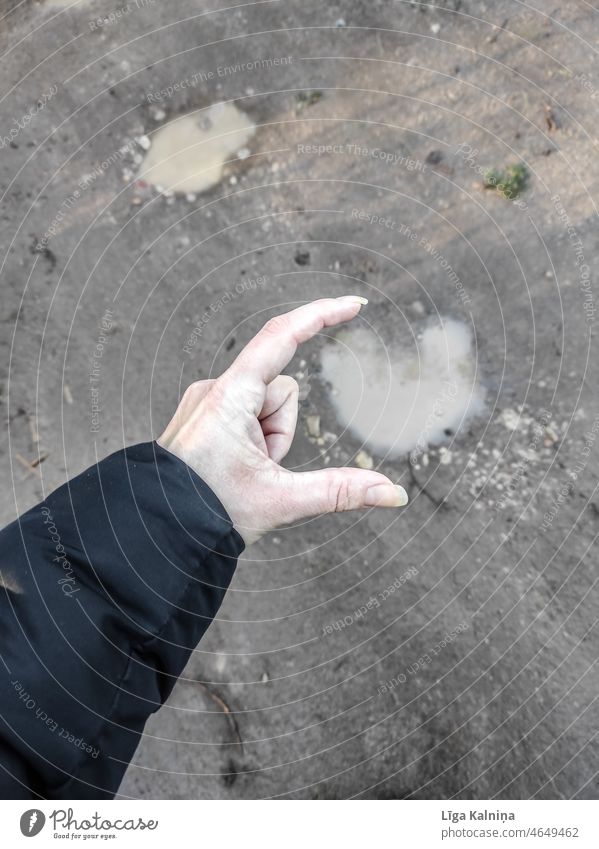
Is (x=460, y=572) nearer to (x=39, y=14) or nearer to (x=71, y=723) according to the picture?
(x=71, y=723)

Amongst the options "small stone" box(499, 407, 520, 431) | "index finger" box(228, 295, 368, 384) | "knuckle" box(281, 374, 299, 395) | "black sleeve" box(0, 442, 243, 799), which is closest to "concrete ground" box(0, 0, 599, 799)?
"small stone" box(499, 407, 520, 431)

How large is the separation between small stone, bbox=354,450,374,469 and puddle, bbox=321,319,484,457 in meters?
0.03

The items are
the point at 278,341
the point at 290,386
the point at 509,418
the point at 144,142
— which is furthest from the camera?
the point at 144,142

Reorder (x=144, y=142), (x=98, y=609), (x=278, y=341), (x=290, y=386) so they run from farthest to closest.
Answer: (x=144, y=142) → (x=290, y=386) → (x=278, y=341) → (x=98, y=609)

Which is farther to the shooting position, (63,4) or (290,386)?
(63,4)

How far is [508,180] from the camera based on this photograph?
5.94 feet

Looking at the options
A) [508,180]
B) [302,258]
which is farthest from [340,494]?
[508,180]

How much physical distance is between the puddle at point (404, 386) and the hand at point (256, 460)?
38cm

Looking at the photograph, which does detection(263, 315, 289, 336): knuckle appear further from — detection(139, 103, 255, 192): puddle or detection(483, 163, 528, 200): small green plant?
detection(483, 163, 528, 200): small green plant

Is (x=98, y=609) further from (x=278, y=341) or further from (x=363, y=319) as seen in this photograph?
(x=363, y=319)

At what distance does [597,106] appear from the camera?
1783 millimetres

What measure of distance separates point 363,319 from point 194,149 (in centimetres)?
68

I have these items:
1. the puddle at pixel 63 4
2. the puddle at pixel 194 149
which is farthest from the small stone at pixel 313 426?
the puddle at pixel 63 4
